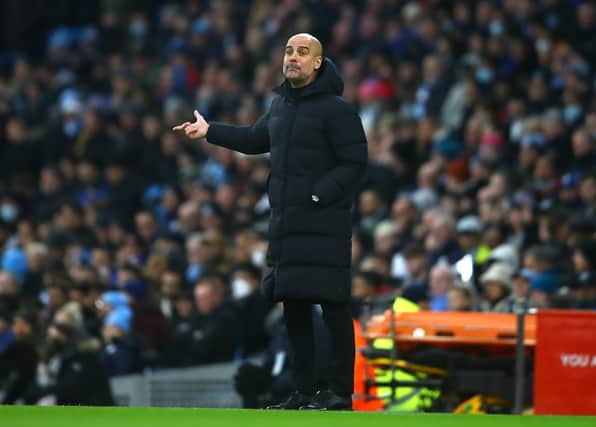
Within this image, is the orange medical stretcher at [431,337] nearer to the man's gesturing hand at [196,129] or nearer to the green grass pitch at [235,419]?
the man's gesturing hand at [196,129]

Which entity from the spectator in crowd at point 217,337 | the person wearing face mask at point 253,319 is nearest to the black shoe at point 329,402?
the spectator in crowd at point 217,337

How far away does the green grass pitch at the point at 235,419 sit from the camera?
7195mm

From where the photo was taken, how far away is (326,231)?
8.61 m

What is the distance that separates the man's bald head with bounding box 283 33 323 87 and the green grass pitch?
69.7 inches

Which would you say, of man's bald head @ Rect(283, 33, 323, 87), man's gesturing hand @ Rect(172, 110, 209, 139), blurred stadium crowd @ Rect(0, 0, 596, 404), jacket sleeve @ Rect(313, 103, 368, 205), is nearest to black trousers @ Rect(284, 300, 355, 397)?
jacket sleeve @ Rect(313, 103, 368, 205)

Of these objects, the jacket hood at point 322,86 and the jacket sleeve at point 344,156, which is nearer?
the jacket sleeve at point 344,156

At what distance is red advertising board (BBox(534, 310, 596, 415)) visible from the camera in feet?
32.3

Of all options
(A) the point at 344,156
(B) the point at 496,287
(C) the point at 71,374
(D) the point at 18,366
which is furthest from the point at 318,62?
(D) the point at 18,366

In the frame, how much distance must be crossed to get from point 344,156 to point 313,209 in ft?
1.00

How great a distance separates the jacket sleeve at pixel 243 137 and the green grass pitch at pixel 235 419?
1.62 m

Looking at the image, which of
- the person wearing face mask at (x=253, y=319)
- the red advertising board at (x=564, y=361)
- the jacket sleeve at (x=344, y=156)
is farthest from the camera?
the person wearing face mask at (x=253, y=319)

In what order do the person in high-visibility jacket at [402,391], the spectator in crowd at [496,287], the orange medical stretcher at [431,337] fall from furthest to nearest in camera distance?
the spectator in crowd at [496,287], the person in high-visibility jacket at [402,391], the orange medical stretcher at [431,337]

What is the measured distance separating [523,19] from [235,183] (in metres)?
3.70

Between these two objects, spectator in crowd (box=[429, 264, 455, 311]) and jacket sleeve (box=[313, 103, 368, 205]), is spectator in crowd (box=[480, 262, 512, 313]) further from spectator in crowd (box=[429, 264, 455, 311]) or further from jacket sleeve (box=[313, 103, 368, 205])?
jacket sleeve (box=[313, 103, 368, 205])
